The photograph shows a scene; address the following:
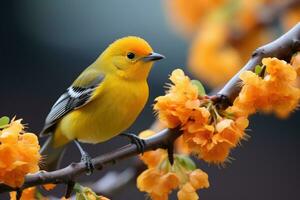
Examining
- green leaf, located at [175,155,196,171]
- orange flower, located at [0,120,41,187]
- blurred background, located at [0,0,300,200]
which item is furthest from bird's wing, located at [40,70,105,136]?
orange flower, located at [0,120,41,187]

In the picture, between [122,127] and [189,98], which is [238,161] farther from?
[189,98]

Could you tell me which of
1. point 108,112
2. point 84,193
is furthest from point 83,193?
point 108,112

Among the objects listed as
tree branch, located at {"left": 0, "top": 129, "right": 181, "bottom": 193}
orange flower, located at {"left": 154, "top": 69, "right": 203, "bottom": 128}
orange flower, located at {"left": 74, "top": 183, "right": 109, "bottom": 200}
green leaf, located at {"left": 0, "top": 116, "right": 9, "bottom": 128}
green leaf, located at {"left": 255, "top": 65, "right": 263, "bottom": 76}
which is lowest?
orange flower, located at {"left": 74, "top": 183, "right": 109, "bottom": 200}

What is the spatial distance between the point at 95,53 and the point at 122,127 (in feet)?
12.8

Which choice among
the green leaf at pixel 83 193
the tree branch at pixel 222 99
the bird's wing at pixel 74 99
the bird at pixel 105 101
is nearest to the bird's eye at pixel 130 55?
the bird at pixel 105 101

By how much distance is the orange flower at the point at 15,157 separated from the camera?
5.21 feet

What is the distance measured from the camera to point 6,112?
15.3 feet

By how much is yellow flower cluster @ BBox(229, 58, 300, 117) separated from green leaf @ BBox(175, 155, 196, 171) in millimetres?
248

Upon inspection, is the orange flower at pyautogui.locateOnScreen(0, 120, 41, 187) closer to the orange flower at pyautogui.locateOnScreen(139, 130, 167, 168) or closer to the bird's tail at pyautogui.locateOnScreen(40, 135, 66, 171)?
the orange flower at pyautogui.locateOnScreen(139, 130, 167, 168)

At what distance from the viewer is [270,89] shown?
1.70 m

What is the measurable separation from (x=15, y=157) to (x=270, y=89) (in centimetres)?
65

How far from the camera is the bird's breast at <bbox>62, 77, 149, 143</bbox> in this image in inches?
95.3

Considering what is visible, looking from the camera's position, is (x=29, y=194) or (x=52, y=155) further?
(x=52, y=155)

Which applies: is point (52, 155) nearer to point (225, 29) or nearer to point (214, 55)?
point (214, 55)
